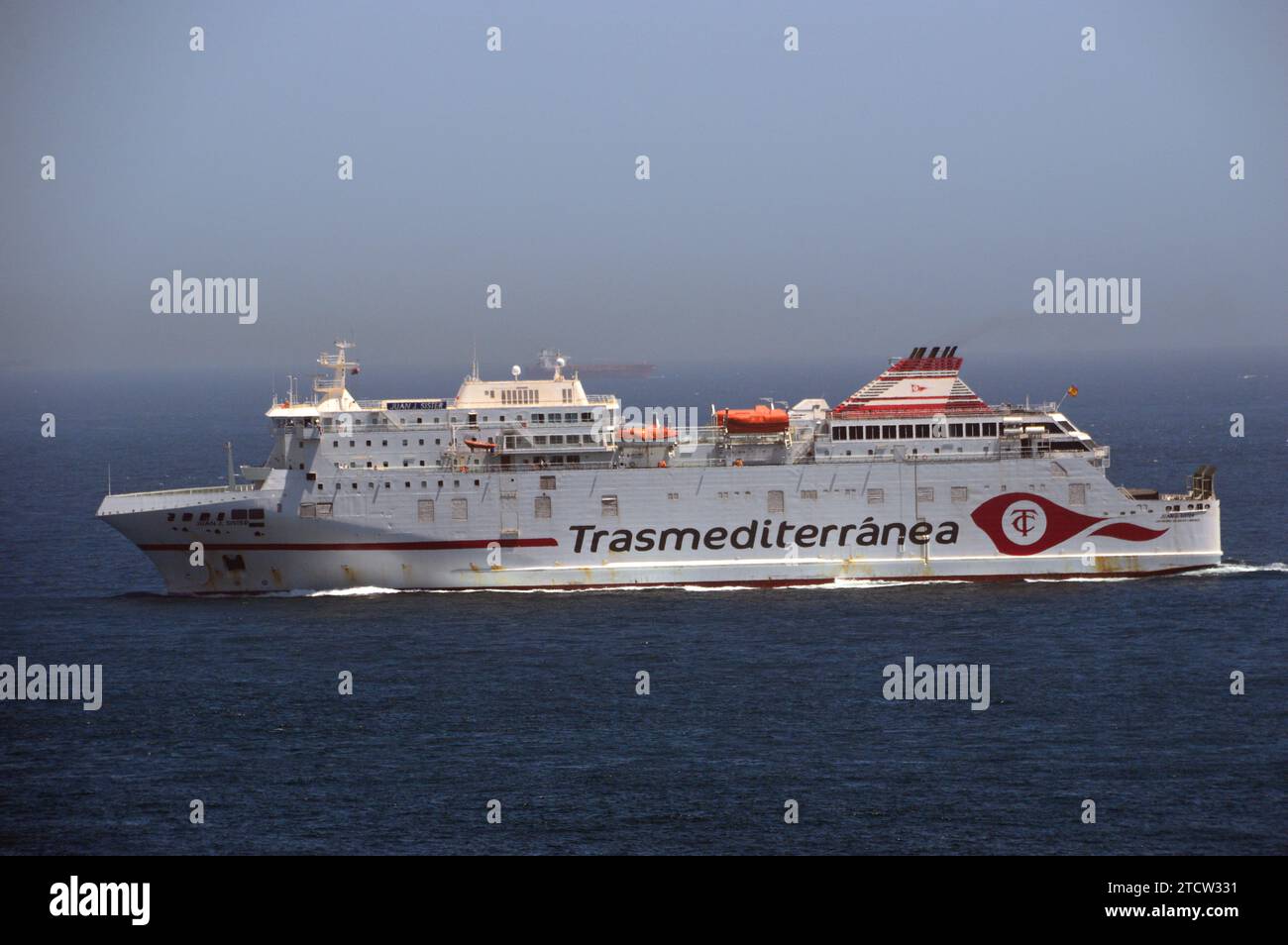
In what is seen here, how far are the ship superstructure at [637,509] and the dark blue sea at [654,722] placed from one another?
3.72ft

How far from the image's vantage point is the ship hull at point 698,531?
50156 mm

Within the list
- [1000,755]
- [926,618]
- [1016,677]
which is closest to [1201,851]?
[1000,755]

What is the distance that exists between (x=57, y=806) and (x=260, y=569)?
18511 millimetres

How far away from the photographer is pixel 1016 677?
39.9 metres

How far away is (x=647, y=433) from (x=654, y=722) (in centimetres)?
1663

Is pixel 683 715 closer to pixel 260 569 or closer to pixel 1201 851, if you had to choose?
pixel 1201 851

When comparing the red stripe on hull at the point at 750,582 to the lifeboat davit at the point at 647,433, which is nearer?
the red stripe on hull at the point at 750,582

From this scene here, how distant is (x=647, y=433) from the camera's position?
52.1 m

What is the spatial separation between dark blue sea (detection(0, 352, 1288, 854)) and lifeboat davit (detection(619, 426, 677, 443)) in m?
4.94

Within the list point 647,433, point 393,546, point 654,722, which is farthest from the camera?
point 647,433
